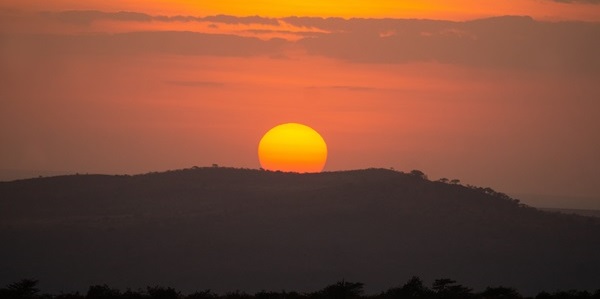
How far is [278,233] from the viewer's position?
8406cm

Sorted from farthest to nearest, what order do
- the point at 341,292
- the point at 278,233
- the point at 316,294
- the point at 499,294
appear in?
the point at 278,233, the point at 499,294, the point at 341,292, the point at 316,294

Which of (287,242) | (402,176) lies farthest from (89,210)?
(402,176)

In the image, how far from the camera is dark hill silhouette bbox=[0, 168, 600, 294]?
75812mm

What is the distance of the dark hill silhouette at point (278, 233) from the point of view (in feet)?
249

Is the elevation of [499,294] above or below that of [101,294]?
below

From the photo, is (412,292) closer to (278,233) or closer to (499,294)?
(499,294)

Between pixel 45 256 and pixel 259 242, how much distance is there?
1458cm

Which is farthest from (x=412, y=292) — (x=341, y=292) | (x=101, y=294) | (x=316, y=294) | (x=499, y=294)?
(x=101, y=294)

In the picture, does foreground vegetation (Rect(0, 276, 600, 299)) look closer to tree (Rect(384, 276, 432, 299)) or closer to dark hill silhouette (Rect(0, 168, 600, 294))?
tree (Rect(384, 276, 432, 299))

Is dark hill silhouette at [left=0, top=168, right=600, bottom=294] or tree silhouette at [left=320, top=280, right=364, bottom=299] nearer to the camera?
tree silhouette at [left=320, top=280, right=364, bottom=299]

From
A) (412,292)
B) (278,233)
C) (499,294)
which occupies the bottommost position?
(499,294)

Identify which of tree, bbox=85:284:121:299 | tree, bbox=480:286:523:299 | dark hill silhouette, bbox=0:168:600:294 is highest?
dark hill silhouette, bbox=0:168:600:294

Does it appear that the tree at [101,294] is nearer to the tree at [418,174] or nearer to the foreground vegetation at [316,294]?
the foreground vegetation at [316,294]

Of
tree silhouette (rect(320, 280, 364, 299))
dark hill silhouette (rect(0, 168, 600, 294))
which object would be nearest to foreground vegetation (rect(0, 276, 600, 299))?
tree silhouette (rect(320, 280, 364, 299))
